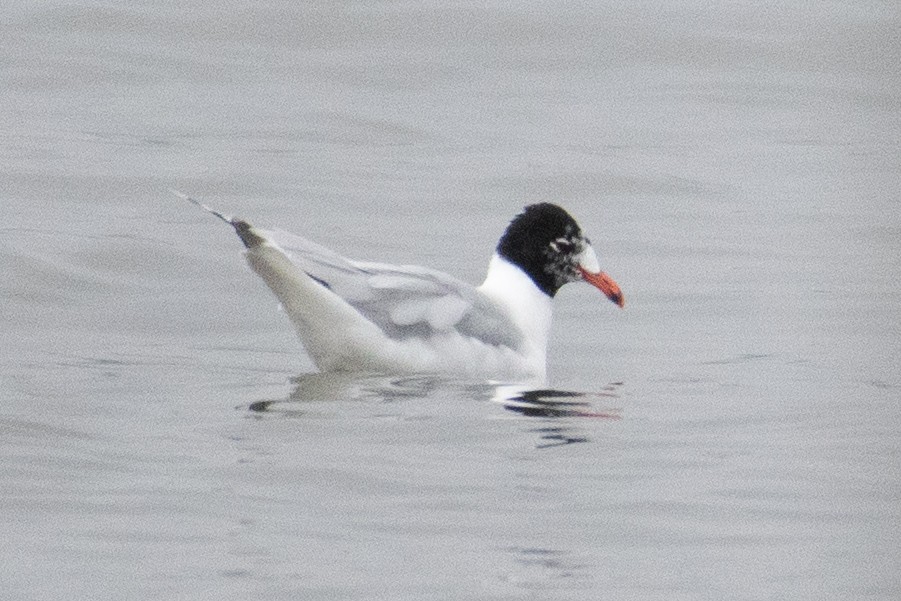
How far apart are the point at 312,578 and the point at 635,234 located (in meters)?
9.74

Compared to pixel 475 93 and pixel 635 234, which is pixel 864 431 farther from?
pixel 475 93

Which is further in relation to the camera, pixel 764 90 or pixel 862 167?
pixel 764 90

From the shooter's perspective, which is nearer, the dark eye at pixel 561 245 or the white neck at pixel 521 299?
the white neck at pixel 521 299

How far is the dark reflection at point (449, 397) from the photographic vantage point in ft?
32.3

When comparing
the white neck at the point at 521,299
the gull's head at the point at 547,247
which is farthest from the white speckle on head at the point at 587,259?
the white neck at the point at 521,299

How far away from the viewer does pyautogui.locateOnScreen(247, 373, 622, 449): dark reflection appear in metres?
9.85

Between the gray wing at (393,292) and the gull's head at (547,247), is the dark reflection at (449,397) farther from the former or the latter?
the gull's head at (547,247)

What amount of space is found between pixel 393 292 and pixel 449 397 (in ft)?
2.03

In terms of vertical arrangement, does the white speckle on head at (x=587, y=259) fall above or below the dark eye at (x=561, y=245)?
below

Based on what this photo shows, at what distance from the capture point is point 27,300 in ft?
43.4

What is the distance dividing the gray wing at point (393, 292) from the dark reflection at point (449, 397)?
0.25 metres

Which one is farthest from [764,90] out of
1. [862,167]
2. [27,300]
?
[27,300]

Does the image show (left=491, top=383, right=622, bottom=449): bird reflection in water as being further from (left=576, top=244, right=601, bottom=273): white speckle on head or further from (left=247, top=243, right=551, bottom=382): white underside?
(left=576, top=244, right=601, bottom=273): white speckle on head

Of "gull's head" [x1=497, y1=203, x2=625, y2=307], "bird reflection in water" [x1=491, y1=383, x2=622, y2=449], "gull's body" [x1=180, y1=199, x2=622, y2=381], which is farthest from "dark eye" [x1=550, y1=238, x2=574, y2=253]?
"bird reflection in water" [x1=491, y1=383, x2=622, y2=449]
